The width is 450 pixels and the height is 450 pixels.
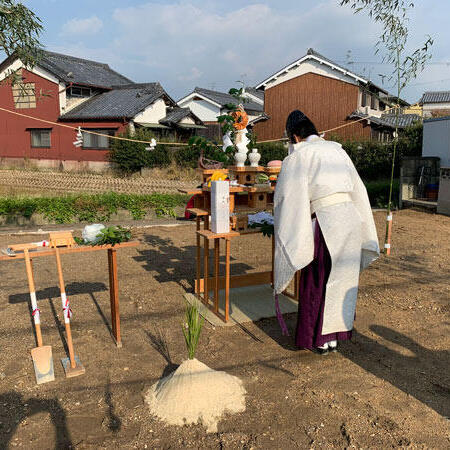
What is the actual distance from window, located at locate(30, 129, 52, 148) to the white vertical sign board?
22.1 m

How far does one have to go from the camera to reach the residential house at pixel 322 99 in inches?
867

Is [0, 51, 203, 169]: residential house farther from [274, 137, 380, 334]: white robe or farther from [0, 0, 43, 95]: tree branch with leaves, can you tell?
[274, 137, 380, 334]: white robe

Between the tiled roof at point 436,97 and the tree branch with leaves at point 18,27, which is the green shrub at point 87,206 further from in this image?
the tiled roof at point 436,97

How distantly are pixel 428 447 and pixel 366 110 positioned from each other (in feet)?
72.7

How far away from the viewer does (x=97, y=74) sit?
87.0 ft

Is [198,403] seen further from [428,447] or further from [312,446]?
[428,447]

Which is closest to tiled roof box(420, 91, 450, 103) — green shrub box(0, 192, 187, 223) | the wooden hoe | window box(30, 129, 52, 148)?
window box(30, 129, 52, 148)

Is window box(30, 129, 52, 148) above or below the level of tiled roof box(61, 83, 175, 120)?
below

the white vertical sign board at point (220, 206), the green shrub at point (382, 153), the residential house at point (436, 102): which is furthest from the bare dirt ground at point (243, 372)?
the residential house at point (436, 102)

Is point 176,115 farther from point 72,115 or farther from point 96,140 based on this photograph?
point 72,115

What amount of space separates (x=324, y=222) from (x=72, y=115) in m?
21.8

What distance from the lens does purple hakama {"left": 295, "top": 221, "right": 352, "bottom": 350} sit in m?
3.66

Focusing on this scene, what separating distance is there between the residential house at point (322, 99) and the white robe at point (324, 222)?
1856 cm

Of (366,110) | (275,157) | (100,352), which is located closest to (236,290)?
(100,352)
